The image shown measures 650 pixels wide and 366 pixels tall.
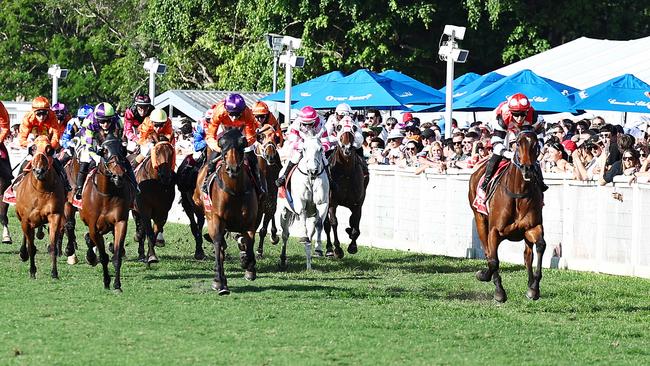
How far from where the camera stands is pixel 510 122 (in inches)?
542

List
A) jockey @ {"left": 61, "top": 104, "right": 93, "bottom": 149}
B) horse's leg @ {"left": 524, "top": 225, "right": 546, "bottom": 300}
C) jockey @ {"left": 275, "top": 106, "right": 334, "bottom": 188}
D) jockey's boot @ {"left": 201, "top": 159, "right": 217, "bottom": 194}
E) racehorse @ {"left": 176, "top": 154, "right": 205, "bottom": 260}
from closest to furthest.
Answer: horse's leg @ {"left": 524, "top": 225, "right": 546, "bottom": 300}
jockey's boot @ {"left": 201, "top": 159, "right": 217, "bottom": 194}
jockey @ {"left": 275, "top": 106, "right": 334, "bottom": 188}
jockey @ {"left": 61, "top": 104, "right": 93, "bottom": 149}
racehorse @ {"left": 176, "top": 154, "right": 205, "bottom": 260}

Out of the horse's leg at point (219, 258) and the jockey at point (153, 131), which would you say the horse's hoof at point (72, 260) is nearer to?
the jockey at point (153, 131)

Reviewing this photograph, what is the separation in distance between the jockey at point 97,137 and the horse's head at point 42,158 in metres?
0.38

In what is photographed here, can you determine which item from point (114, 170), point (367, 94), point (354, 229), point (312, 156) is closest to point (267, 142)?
point (312, 156)

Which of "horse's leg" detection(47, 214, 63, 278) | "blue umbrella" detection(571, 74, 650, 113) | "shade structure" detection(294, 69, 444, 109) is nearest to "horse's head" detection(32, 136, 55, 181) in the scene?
"horse's leg" detection(47, 214, 63, 278)

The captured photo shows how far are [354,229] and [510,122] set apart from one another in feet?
18.3

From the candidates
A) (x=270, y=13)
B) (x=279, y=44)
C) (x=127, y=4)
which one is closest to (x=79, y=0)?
(x=127, y=4)

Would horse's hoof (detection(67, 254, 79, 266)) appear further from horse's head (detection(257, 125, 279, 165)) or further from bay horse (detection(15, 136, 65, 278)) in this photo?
horse's head (detection(257, 125, 279, 165))

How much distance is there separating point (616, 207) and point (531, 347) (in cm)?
608

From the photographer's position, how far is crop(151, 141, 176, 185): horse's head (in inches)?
682

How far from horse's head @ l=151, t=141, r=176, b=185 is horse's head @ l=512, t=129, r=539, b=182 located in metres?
5.73

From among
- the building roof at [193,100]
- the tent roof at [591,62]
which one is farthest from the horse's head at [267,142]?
the building roof at [193,100]

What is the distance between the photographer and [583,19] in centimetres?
4041

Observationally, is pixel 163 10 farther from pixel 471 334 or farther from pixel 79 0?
pixel 471 334
